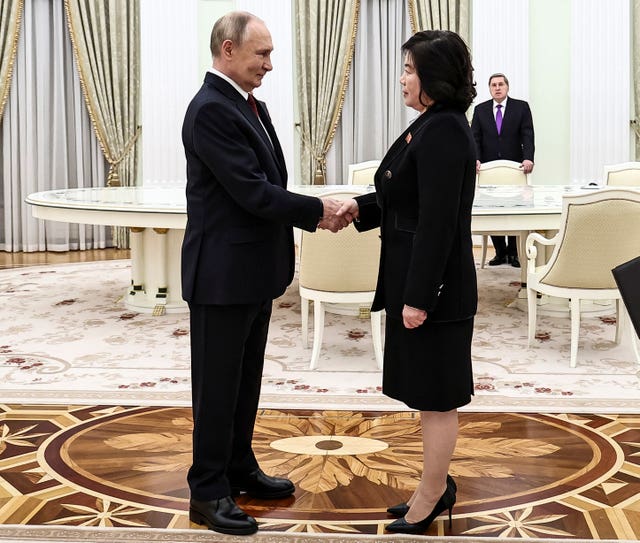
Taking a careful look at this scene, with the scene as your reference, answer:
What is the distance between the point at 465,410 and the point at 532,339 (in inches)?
55.7

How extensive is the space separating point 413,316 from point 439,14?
25.3 feet

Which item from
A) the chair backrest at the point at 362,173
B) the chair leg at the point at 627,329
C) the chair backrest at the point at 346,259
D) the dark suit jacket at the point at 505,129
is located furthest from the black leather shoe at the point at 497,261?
the chair backrest at the point at 346,259

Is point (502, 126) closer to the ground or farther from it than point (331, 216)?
farther from it

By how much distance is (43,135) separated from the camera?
9.98 m

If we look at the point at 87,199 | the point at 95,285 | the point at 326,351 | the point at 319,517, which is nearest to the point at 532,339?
the point at 326,351

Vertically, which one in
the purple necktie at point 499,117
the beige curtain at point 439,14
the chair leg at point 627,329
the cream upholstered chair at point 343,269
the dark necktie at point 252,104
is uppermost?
the beige curtain at point 439,14

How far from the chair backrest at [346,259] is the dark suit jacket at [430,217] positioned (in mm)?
2264

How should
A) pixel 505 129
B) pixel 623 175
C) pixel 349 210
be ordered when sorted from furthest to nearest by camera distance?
pixel 505 129 → pixel 623 175 → pixel 349 210

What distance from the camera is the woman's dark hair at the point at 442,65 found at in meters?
2.58

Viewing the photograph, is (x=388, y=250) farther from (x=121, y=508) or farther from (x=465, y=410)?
(x=465, y=410)

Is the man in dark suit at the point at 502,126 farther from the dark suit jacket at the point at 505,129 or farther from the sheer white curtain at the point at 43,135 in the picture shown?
the sheer white curtain at the point at 43,135

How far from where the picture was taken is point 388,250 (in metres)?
2.80

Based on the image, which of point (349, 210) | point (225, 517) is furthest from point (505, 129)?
point (225, 517)

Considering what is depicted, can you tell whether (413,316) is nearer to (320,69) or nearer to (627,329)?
(627,329)
